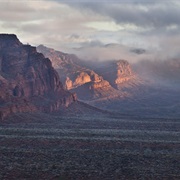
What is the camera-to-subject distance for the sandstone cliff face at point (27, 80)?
479ft

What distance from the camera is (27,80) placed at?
16288 cm

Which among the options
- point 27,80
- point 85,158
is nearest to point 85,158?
point 85,158

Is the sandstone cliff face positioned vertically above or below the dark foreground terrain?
above

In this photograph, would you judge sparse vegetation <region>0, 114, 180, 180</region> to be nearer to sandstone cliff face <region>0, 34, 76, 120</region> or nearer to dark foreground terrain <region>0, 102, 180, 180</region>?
dark foreground terrain <region>0, 102, 180, 180</region>

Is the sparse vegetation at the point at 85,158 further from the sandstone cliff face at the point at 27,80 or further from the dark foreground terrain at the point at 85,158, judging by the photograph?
the sandstone cliff face at the point at 27,80

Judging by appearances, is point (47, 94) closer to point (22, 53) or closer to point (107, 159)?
point (22, 53)

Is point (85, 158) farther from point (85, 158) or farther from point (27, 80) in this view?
point (27, 80)

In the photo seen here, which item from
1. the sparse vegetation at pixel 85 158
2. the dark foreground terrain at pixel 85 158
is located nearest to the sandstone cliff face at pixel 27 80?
the dark foreground terrain at pixel 85 158

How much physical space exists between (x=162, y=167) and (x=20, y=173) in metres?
16.4

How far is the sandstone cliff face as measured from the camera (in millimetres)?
146000

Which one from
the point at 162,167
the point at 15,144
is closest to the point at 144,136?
the point at 15,144

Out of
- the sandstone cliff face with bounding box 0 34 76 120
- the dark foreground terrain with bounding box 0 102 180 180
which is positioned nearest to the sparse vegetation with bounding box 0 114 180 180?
the dark foreground terrain with bounding box 0 102 180 180

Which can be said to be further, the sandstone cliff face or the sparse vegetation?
the sandstone cliff face

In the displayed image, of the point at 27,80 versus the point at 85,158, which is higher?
the point at 27,80
